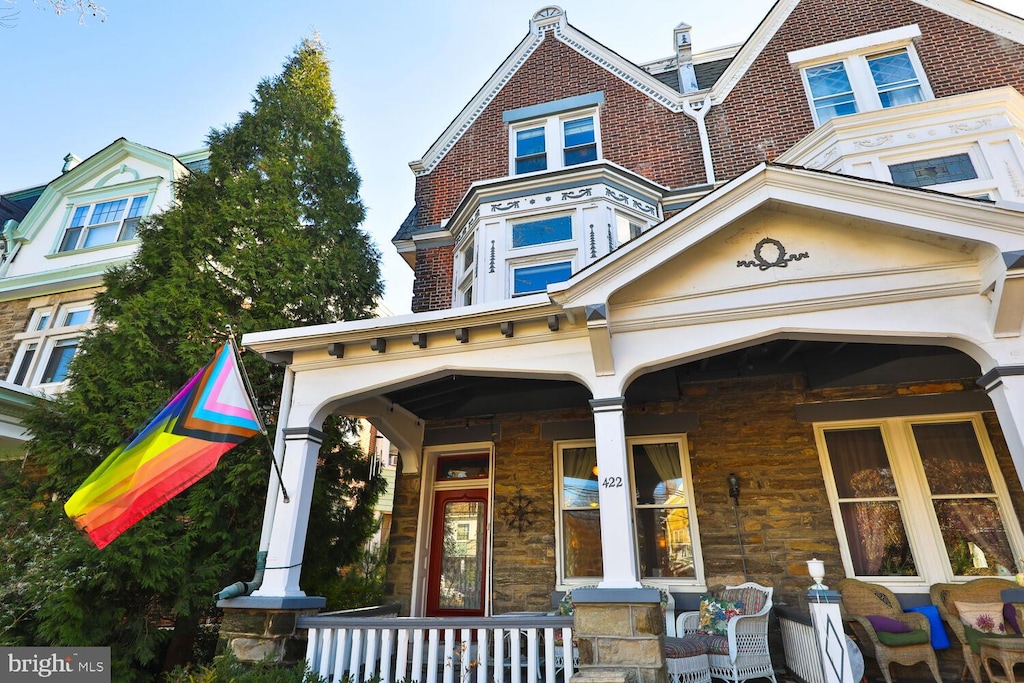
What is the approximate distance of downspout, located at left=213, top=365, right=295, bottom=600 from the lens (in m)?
5.00

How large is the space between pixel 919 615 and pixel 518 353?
466 centimetres

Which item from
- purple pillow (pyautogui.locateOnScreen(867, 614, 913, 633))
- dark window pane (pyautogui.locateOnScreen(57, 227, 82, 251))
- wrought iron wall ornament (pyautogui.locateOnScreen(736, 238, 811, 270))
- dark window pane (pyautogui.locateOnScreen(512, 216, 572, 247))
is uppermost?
dark window pane (pyautogui.locateOnScreen(57, 227, 82, 251))

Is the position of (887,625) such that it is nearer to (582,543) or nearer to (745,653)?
(745,653)

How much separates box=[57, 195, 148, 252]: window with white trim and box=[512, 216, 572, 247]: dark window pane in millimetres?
8775

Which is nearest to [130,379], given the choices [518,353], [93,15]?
[93,15]

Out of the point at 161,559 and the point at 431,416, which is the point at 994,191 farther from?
the point at 161,559

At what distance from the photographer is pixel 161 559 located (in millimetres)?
5855

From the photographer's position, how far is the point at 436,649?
4.56 metres

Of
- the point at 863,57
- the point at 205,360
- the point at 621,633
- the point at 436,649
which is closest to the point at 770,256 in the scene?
the point at 621,633

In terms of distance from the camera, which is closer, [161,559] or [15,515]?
[161,559]

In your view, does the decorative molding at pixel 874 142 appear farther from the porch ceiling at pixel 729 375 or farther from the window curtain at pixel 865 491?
the window curtain at pixel 865 491

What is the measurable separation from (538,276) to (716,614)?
485 centimetres

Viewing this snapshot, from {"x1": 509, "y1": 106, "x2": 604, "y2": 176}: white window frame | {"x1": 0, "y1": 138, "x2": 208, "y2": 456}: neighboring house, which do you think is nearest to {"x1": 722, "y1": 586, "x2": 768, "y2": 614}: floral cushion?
{"x1": 509, "y1": 106, "x2": 604, "y2": 176}: white window frame

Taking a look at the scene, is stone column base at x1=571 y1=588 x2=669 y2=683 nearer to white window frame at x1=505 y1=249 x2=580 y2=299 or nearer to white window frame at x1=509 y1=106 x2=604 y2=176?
white window frame at x1=505 y1=249 x2=580 y2=299
